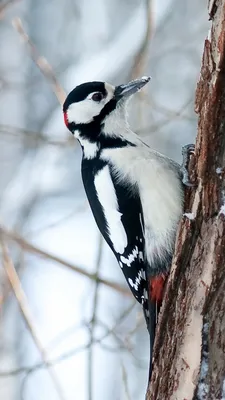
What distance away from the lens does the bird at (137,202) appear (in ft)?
7.79

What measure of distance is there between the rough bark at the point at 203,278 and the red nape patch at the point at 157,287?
29cm

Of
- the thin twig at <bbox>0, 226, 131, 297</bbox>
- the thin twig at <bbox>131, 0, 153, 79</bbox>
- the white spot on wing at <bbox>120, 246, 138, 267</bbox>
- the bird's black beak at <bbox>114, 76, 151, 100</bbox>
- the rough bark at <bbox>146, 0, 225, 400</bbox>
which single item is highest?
the thin twig at <bbox>131, 0, 153, 79</bbox>

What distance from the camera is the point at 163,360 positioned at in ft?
6.50

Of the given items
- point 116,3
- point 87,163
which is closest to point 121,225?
point 87,163

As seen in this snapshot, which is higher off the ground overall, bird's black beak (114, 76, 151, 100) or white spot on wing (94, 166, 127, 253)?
bird's black beak (114, 76, 151, 100)

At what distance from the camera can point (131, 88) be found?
277 cm

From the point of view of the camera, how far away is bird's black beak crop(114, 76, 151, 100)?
274cm

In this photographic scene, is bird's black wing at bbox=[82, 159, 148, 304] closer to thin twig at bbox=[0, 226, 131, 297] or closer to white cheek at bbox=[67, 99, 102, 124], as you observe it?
white cheek at bbox=[67, 99, 102, 124]

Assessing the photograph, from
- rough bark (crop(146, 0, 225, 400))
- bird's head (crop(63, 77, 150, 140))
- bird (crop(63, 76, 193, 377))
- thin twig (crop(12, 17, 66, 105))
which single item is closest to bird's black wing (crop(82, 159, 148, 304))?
bird (crop(63, 76, 193, 377))

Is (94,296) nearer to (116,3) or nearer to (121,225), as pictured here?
(121,225)

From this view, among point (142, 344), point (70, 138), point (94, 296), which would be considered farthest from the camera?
point (142, 344)

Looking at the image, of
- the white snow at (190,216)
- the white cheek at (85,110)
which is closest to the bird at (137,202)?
the white cheek at (85,110)

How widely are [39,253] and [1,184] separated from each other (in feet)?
13.1

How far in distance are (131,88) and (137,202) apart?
0.56 m
